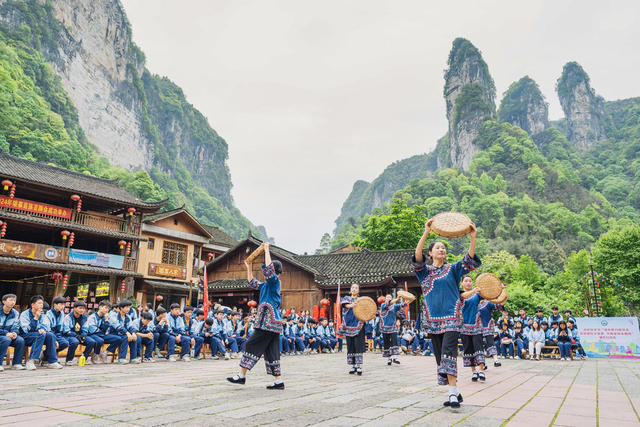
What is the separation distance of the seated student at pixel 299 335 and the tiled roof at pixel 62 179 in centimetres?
1362

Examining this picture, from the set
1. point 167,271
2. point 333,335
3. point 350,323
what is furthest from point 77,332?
point 167,271

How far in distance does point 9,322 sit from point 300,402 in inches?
243

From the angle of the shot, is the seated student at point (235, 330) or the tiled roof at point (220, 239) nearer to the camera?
the seated student at point (235, 330)

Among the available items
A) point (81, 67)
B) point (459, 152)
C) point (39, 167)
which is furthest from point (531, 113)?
point (39, 167)

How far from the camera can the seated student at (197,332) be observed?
11024 millimetres

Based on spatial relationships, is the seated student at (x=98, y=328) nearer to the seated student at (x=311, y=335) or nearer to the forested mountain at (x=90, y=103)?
the seated student at (x=311, y=335)

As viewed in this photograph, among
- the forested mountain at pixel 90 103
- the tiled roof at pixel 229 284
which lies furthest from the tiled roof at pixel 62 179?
the forested mountain at pixel 90 103

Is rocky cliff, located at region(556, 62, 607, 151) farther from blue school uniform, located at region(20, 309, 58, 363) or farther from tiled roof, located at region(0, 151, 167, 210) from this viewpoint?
blue school uniform, located at region(20, 309, 58, 363)

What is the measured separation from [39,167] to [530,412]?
27174 millimetres

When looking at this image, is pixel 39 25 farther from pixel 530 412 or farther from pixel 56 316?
pixel 530 412

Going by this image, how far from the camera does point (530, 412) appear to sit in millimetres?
3986

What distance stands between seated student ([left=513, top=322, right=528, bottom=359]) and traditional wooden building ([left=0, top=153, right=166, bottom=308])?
65.4 ft

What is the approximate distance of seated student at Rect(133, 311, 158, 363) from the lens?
31.1 feet

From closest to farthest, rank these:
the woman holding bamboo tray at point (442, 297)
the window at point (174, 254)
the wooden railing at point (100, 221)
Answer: the woman holding bamboo tray at point (442, 297), the wooden railing at point (100, 221), the window at point (174, 254)
